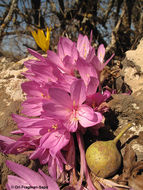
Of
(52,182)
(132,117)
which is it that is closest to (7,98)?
(52,182)

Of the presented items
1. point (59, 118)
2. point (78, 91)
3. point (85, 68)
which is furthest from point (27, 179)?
point (85, 68)

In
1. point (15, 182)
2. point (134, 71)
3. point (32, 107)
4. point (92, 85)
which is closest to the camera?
point (15, 182)

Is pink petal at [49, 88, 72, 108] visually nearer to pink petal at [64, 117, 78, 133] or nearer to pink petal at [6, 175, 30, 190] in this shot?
pink petal at [64, 117, 78, 133]

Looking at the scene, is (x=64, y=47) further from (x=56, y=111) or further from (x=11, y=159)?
(x=11, y=159)

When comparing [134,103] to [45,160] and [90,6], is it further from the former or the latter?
[90,6]

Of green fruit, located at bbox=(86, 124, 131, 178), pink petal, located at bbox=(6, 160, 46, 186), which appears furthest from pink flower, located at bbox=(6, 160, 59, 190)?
green fruit, located at bbox=(86, 124, 131, 178)
